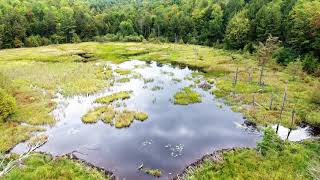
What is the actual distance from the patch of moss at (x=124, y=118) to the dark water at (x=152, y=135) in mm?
920

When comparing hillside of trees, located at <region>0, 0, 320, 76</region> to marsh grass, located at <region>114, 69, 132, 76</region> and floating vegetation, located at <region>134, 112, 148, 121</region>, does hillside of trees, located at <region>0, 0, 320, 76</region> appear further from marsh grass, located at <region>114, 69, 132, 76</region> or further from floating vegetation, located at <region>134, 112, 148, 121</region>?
floating vegetation, located at <region>134, 112, 148, 121</region>

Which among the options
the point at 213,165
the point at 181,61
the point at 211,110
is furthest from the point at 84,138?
the point at 181,61

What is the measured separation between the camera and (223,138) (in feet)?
110

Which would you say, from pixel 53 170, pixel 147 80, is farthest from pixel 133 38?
pixel 53 170

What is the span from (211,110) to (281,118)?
9130mm

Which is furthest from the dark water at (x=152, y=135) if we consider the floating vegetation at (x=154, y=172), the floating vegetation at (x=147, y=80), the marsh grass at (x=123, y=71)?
the marsh grass at (x=123, y=71)

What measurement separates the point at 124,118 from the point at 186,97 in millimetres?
12395

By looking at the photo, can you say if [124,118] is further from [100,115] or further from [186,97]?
[186,97]

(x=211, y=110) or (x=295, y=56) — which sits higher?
(x=295, y=56)

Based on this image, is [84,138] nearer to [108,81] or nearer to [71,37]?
[108,81]

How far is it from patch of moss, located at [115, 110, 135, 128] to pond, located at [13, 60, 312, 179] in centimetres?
68

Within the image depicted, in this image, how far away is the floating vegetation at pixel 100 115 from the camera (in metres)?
38.0

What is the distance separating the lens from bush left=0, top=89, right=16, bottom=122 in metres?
36.4

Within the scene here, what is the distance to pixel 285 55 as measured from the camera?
6612 centimetres
